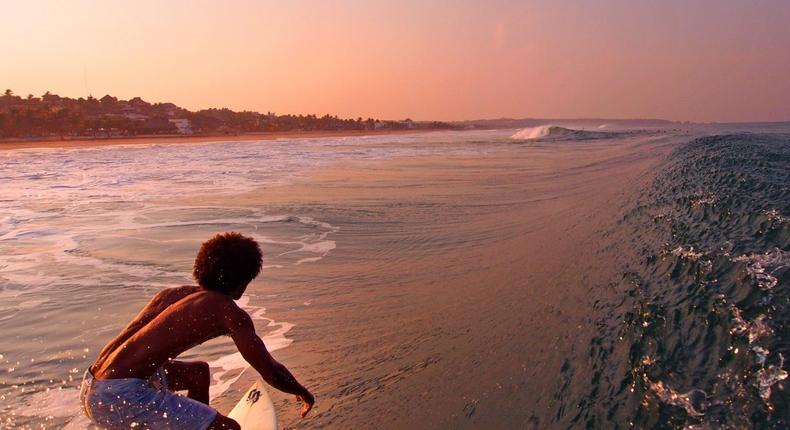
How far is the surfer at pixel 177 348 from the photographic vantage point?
2791mm

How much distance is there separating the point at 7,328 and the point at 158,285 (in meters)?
1.72

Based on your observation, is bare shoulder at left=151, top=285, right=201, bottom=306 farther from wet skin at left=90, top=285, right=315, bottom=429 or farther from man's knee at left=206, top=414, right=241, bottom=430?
man's knee at left=206, top=414, right=241, bottom=430

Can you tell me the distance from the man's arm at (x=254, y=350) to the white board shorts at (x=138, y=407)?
364 mm

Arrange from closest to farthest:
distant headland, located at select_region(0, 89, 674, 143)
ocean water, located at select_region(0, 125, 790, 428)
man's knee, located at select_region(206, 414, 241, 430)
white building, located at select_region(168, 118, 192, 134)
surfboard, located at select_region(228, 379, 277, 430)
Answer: man's knee, located at select_region(206, 414, 241, 430) < ocean water, located at select_region(0, 125, 790, 428) < surfboard, located at select_region(228, 379, 277, 430) < distant headland, located at select_region(0, 89, 674, 143) < white building, located at select_region(168, 118, 192, 134)

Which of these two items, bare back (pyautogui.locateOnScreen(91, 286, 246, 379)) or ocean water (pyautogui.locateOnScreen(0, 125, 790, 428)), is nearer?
bare back (pyautogui.locateOnScreen(91, 286, 246, 379))

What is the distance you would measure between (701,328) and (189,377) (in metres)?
3.15

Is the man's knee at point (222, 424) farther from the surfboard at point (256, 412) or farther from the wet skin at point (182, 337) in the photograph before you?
the surfboard at point (256, 412)

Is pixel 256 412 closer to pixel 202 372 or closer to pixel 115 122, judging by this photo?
pixel 202 372

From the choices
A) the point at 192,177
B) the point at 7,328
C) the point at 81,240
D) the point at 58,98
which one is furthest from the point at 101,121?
the point at 7,328

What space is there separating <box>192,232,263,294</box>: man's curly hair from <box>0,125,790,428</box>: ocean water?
4.57 feet

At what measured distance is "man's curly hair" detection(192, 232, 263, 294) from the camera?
2.87m

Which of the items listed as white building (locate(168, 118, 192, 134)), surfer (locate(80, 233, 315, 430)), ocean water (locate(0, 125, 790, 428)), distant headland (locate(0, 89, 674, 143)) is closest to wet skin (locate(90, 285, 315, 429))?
surfer (locate(80, 233, 315, 430))

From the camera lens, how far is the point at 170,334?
277cm

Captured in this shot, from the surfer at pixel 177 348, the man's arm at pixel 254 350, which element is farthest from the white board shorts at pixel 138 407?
the man's arm at pixel 254 350
